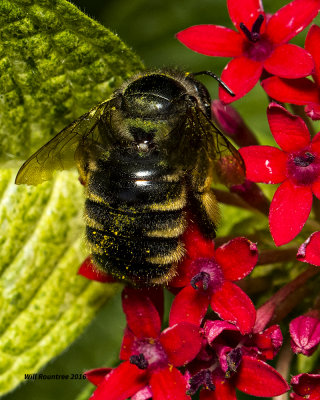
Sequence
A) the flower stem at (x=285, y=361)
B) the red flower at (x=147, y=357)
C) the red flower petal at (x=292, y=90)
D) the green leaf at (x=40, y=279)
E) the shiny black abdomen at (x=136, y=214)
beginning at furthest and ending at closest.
Answer: the green leaf at (x=40, y=279) < the flower stem at (x=285, y=361) < the red flower petal at (x=292, y=90) < the red flower at (x=147, y=357) < the shiny black abdomen at (x=136, y=214)

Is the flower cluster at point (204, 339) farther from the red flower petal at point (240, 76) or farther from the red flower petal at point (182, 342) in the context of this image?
the red flower petal at point (240, 76)

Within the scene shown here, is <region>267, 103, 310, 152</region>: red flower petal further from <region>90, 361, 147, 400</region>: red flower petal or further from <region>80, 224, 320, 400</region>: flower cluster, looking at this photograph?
<region>90, 361, 147, 400</region>: red flower petal

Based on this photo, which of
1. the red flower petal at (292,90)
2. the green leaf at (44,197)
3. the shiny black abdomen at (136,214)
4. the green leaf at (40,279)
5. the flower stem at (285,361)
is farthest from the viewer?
the green leaf at (40,279)

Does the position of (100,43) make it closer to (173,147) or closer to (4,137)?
(4,137)

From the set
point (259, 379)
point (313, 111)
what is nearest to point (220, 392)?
point (259, 379)

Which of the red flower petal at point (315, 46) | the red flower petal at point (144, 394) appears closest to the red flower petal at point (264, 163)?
the red flower petal at point (315, 46)

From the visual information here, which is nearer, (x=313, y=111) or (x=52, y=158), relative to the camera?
(x=313, y=111)

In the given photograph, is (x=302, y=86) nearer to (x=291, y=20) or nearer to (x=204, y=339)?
(x=291, y=20)
